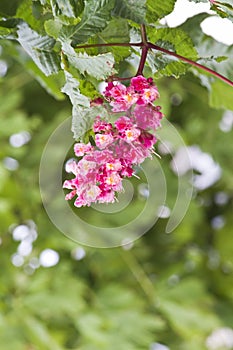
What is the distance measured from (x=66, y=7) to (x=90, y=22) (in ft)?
0.04

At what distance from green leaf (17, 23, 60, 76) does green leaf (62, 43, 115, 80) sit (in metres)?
0.02

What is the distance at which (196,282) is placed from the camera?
3.14 feet

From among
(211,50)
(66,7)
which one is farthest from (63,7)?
(211,50)

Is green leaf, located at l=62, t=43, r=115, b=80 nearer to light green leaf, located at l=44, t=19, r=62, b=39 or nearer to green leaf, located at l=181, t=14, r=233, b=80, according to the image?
light green leaf, located at l=44, t=19, r=62, b=39

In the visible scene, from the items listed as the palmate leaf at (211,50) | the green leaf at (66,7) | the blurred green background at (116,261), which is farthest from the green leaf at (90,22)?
the blurred green background at (116,261)

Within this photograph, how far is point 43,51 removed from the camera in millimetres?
303

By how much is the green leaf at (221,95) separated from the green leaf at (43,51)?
0.46 feet

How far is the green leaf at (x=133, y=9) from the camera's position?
275mm

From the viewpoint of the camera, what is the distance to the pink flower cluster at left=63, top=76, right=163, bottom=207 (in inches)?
11.2

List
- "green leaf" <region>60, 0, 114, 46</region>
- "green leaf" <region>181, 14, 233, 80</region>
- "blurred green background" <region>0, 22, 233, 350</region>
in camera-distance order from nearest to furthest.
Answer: "green leaf" <region>60, 0, 114, 46</region>, "green leaf" <region>181, 14, 233, 80</region>, "blurred green background" <region>0, 22, 233, 350</region>

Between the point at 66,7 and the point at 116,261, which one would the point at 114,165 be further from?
the point at 116,261

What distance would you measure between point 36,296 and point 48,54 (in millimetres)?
589

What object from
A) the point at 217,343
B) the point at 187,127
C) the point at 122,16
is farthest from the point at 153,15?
the point at 217,343

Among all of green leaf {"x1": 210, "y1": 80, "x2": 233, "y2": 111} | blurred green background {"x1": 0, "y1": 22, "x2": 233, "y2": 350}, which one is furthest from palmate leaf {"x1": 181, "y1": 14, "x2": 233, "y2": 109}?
blurred green background {"x1": 0, "y1": 22, "x2": 233, "y2": 350}
